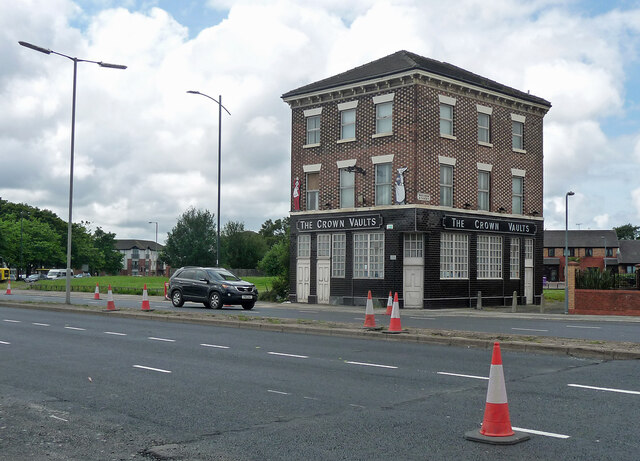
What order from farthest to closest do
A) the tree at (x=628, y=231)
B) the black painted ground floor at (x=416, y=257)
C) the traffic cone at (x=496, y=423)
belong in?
the tree at (x=628, y=231), the black painted ground floor at (x=416, y=257), the traffic cone at (x=496, y=423)

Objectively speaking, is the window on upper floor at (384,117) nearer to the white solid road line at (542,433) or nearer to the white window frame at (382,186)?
the white window frame at (382,186)

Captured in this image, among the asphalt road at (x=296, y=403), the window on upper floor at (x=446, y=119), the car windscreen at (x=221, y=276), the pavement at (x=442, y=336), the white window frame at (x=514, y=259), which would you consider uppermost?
the window on upper floor at (x=446, y=119)

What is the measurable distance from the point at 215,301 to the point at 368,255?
7.78 metres

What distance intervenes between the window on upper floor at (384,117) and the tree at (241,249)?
80.5 meters

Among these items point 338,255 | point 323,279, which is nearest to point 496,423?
point 338,255

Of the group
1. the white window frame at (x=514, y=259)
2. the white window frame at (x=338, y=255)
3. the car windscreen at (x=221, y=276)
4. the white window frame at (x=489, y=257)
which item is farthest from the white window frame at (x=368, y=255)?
the white window frame at (x=514, y=259)

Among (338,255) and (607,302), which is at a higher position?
(338,255)

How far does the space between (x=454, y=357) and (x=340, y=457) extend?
23.8 ft

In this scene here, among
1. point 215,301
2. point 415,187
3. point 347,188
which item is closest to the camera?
point 215,301

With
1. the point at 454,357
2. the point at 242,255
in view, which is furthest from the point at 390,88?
the point at 242,255

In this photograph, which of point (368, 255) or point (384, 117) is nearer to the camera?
point (384, 117)

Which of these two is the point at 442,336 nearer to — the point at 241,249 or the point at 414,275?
the point at 414,275

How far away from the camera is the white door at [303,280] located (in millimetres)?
34875

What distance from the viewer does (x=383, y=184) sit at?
32062 millimetres
